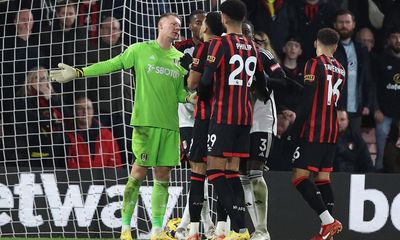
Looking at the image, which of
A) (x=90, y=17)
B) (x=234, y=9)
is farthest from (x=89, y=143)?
(x=234, y=9)

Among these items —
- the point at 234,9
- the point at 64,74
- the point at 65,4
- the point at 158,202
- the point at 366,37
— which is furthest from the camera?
the point at 366,37

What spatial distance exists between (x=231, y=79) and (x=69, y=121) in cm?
359

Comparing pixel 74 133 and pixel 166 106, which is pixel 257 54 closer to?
pixel 166 106

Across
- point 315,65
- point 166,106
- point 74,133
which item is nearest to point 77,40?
point 74,133

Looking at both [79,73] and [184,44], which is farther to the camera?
[184,44]

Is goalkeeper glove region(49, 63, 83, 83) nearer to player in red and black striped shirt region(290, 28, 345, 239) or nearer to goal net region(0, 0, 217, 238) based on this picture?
goal net region(0, 0, 217, 238)

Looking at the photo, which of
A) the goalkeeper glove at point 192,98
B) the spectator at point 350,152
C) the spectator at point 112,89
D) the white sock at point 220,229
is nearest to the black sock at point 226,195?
the white sock at point 220,229

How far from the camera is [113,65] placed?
10383mm

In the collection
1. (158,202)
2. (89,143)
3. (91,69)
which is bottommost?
(158,202)

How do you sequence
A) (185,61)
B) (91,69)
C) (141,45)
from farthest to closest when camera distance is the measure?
(185,61), (141,45), (91,69)

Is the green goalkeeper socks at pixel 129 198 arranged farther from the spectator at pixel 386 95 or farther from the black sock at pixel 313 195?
the spectator at pixel 386 95

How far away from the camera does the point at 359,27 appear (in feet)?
44.0

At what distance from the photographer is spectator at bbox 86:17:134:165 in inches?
488

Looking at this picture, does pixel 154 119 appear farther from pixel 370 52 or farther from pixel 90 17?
pixel 370 52
